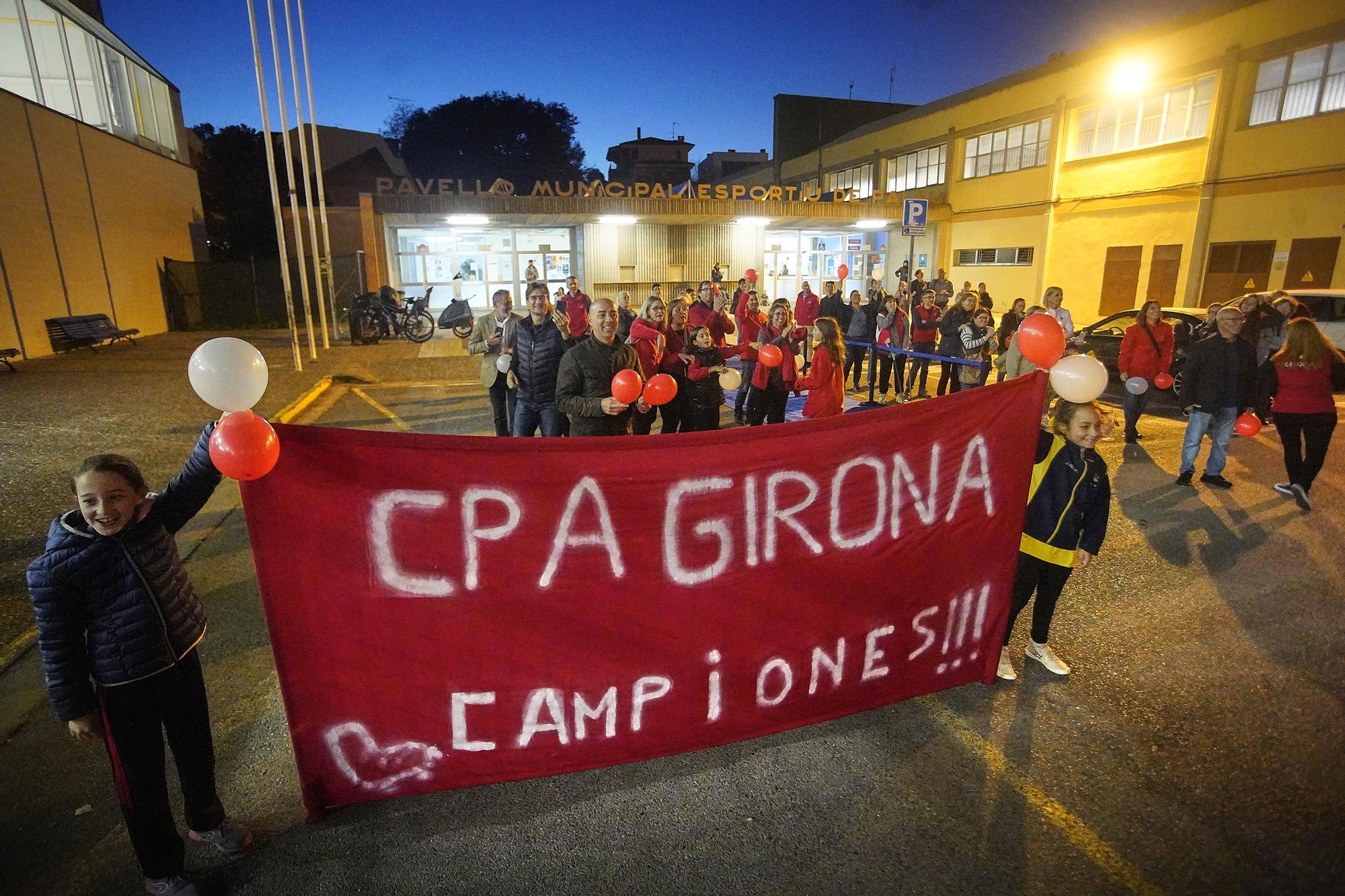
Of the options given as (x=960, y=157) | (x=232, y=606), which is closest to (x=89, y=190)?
(x=232, y=606)

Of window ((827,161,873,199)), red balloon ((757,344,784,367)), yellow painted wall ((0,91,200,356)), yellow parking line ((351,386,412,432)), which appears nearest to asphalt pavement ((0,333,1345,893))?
red balloon ((757,344,784,367))

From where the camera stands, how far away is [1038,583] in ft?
12.6

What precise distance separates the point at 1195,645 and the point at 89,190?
25.4 metres

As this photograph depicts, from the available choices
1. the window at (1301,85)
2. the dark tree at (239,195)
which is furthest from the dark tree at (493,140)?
the window at (1301,85)

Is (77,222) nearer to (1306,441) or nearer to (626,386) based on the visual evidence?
(626,386)

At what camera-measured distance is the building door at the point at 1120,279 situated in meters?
21.3

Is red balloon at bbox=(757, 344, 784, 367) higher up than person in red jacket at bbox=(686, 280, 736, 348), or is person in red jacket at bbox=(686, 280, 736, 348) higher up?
person in red jacket at bbox=(686, 280, 736, 348)

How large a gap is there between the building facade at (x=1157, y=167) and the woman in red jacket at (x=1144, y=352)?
7989 millimetres

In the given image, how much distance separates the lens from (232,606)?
4.65 metres

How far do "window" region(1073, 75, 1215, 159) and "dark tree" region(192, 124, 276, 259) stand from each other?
36000 millimetres

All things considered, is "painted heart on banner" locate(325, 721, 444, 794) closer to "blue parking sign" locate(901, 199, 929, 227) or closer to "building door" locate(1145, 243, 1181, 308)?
"blue parking sign" locate(901, 199, 929, 227)

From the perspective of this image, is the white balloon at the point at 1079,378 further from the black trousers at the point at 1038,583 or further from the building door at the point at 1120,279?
the building door at the point at 1120,279

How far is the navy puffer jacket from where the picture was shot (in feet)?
7.35

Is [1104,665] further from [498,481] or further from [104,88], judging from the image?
[104,88]
